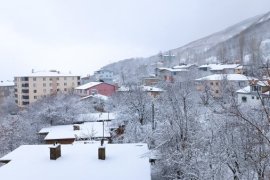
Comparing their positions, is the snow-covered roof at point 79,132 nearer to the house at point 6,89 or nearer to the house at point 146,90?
the house at point 146,90

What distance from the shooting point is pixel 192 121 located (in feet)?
57.1

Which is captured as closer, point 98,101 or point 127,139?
point 127,139

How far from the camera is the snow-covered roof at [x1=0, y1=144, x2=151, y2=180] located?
12633 millimetres

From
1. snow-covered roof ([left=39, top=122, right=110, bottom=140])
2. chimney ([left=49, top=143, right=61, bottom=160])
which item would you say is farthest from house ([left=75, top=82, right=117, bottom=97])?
chimney ([left=49, top=143, right=61, bottom=160])

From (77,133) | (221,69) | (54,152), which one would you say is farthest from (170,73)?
(54,152)

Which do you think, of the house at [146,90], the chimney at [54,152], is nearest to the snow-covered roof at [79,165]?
the chimney at [54,152]

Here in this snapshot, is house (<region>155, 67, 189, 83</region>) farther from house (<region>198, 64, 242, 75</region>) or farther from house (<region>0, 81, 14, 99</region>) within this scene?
house (<region>0, 81, 14, 99</region>)

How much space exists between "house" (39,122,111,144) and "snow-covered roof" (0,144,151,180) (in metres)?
11.2

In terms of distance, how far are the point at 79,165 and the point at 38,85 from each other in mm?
64581

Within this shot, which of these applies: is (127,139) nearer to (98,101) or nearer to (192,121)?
(192,121)

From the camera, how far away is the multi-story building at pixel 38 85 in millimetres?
74000

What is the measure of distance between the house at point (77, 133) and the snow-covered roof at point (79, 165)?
36.6ft

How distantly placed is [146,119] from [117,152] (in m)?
14.2

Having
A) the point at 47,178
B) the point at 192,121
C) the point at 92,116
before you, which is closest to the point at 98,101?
the point at 92,116
